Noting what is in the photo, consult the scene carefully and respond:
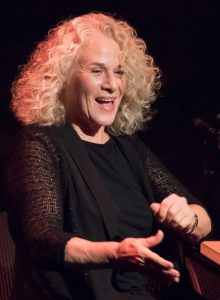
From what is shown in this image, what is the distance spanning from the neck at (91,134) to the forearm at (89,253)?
2.14ft

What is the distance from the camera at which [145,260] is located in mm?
1404

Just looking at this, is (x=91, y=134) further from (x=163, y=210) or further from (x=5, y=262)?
(x=5, y=262)

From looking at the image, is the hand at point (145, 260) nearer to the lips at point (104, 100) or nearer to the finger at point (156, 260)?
the finger at point (156, 260)

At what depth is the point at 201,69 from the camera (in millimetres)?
4438

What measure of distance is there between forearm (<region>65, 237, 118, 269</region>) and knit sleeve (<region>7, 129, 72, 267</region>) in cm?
3

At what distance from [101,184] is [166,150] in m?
2.77

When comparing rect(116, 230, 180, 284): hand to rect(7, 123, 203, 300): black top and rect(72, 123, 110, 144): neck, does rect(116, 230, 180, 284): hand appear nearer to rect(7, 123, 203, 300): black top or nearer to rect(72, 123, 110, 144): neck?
rect(7, 123, 203, 300): black top

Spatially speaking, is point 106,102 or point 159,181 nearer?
point 106,102

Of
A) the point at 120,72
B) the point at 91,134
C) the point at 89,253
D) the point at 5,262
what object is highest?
the point at 120,72

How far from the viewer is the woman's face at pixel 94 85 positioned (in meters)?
2.12

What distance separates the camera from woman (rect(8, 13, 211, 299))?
1.69 metres

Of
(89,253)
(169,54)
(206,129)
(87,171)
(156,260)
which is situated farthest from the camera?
(169,54)

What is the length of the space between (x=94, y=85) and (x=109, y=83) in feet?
0.21

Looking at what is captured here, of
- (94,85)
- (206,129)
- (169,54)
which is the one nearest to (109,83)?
(94,85)
